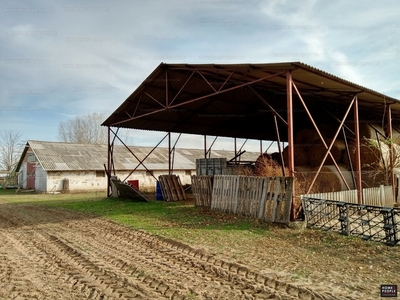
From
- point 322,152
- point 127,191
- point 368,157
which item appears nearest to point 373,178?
point 368,157

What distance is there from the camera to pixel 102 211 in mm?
12156

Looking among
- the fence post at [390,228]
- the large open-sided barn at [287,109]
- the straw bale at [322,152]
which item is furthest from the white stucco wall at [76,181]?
the fence post at [390,228]

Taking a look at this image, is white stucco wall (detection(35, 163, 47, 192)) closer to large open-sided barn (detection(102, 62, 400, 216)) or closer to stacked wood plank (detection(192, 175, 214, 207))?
large open-sided barn (detection(102, 62, 400, 216))

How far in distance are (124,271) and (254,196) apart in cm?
512

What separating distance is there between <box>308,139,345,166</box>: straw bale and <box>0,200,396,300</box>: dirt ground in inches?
354

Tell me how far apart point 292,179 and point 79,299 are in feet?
19.4

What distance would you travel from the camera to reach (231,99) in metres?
Result: 15.5

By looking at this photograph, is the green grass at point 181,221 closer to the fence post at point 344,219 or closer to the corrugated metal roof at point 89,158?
the fence post at point 344,219

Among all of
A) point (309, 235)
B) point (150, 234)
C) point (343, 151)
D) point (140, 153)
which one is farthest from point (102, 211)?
point (140, 153)

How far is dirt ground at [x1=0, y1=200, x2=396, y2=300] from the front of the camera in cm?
409

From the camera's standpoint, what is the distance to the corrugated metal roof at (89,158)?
25625 mm

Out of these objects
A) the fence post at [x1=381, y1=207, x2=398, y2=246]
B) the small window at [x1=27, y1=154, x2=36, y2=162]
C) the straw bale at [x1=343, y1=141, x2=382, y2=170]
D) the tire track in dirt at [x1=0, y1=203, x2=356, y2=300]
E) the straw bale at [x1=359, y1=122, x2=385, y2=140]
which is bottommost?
the tire track in dirt at [x1=0, y1=203, x2=356, y2=300]

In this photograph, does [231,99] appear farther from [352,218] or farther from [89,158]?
[89,158]

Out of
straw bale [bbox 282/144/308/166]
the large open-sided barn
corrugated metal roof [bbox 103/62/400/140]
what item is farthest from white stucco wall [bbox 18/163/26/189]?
straw bale [bbox 282/144/308/166]
